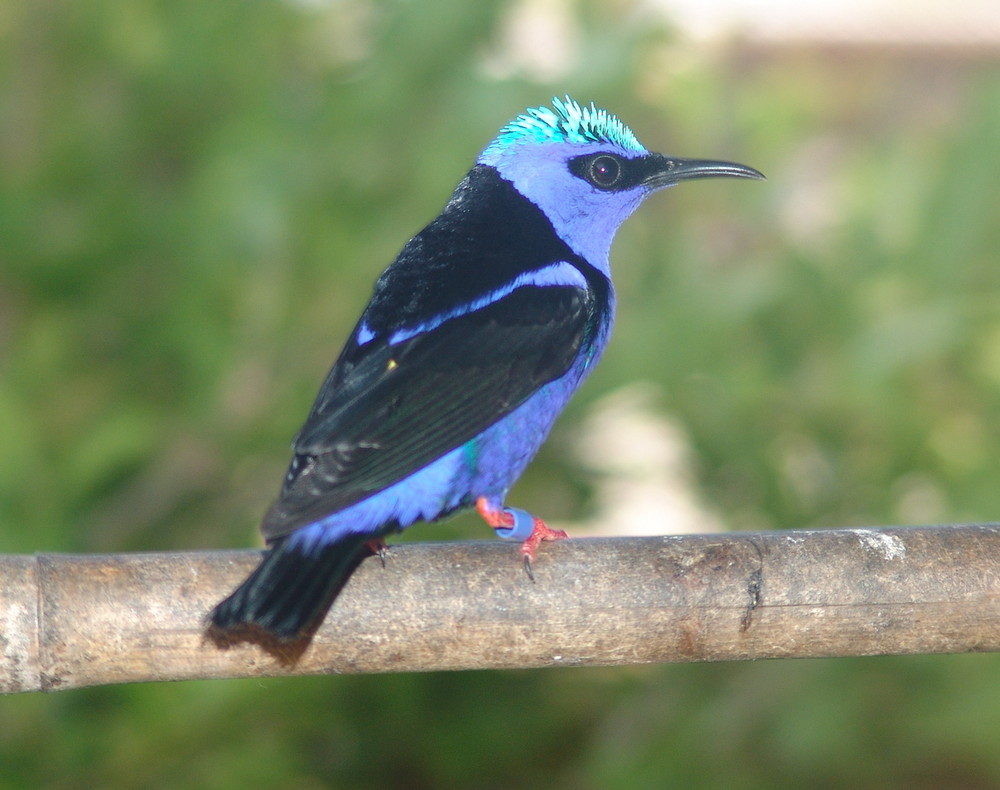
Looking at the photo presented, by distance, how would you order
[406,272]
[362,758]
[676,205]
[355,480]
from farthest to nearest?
[676,205] < [362,758] < [406,272] < [355,480]

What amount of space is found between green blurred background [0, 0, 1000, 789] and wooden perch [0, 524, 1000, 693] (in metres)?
1.74

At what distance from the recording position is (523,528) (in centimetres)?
263

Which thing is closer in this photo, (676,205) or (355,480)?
(355,480)

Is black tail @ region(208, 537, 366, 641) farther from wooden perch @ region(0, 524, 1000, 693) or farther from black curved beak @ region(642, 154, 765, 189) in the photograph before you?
black curved beak @ region(642, 154, 765, 189)

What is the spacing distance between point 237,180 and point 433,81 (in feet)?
2.88

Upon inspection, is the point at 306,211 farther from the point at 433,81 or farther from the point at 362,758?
the point at 362,758

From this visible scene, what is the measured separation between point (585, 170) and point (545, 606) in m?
1.17

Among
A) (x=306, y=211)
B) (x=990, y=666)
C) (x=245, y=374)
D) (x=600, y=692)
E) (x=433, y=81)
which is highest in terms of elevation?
(x=433, y=81)

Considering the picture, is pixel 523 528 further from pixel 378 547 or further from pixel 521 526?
pixel 378 547

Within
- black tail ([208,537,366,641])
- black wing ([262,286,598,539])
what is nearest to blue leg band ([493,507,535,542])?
black wing ([262,286,598,539])

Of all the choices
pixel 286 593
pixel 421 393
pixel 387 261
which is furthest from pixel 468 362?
pixel 387 261

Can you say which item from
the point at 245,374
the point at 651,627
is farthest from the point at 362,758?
the point at 651,627

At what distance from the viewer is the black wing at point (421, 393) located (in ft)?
7.80

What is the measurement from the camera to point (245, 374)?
4465 mm
